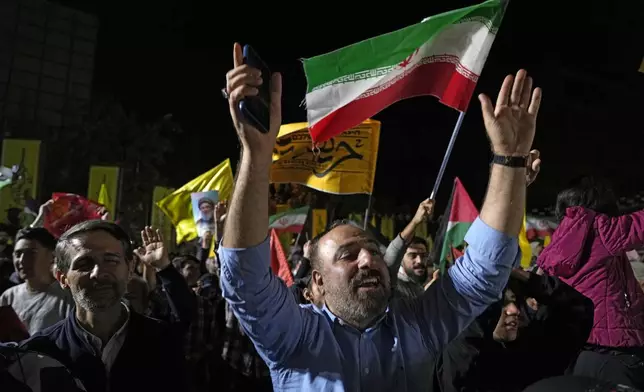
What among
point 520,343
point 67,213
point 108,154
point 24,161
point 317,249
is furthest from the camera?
point 108,154

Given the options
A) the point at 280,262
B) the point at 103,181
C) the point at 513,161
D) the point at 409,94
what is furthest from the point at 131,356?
the point at 103,181

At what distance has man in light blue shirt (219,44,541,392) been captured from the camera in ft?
7.27

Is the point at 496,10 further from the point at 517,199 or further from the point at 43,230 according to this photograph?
the point at 43,230

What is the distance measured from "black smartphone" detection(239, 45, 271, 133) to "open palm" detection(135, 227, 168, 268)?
4.78ft

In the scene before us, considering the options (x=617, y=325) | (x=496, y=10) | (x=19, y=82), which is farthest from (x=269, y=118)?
(x=19, y=82)

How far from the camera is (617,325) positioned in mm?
3543

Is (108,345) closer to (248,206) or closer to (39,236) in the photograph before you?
(248,206)

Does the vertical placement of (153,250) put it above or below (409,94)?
below

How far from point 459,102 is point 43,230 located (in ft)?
9.10

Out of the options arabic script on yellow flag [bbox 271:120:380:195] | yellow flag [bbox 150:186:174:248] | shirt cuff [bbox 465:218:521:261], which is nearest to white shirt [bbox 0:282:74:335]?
arabic script on yellow flag [bbox 271:120:380:195]

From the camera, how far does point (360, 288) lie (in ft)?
8.02

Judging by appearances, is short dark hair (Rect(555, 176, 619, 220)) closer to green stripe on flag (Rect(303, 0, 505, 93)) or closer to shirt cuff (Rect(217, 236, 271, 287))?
green stripe on flag (Rect(303, 0, 505, 93))

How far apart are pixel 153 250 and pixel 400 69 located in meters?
1.76

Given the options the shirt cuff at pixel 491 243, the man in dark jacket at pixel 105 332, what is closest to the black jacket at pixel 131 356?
the man in dark jacket at pixel 105 332
